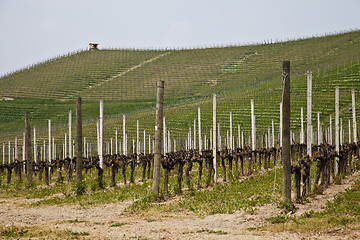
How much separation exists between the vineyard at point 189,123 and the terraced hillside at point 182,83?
244 mm

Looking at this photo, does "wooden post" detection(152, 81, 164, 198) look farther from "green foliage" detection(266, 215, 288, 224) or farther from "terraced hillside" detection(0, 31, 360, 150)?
"terraced hillside" detection(0, 31, 360, 150)

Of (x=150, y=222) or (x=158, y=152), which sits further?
(x=158, y=152)

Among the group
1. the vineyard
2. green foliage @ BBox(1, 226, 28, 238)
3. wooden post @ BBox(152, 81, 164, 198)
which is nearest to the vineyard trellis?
the vineyard

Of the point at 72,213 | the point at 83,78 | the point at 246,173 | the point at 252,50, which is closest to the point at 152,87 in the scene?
the point at 83,78

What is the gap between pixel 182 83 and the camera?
105 meters

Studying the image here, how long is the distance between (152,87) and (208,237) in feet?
292

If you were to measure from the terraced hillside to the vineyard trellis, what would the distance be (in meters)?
0.20

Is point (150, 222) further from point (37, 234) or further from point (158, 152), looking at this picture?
point (158, 152)

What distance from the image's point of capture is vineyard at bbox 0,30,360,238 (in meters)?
18.1

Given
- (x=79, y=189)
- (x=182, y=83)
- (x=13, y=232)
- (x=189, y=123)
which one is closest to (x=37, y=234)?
(x=13, y=232)

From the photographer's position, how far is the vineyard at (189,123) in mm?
18062

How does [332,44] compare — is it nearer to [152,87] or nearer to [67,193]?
[152,87]

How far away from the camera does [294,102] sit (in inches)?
1864

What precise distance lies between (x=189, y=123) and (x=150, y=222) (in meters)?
34.4
